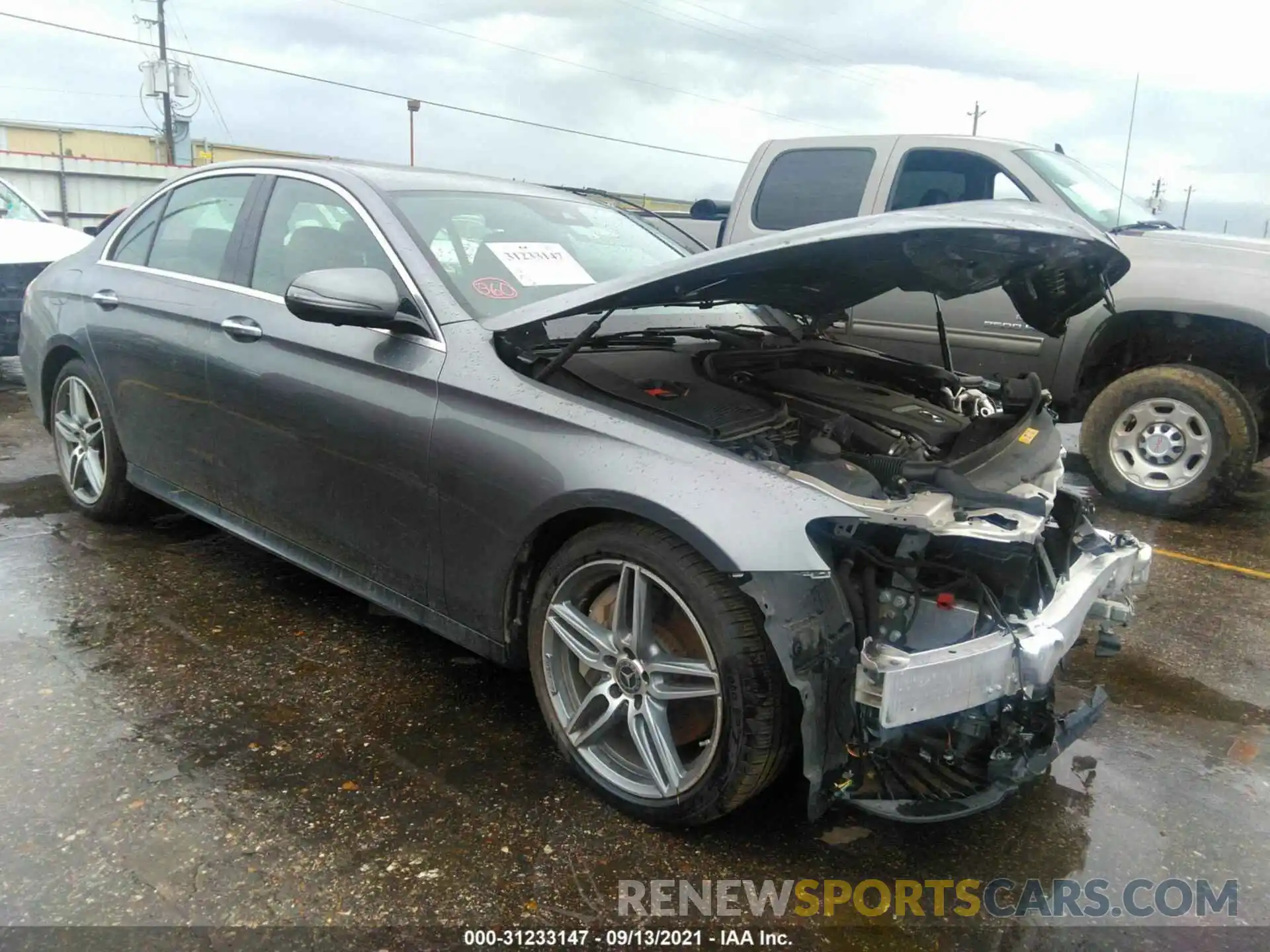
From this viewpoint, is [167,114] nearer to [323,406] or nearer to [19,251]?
[19,251]

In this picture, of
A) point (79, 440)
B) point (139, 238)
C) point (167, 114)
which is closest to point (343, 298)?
point (139, 238)

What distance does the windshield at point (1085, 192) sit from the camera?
5582 mm

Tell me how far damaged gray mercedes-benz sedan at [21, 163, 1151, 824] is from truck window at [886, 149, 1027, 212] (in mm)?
2765

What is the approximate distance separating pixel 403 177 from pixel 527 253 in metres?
0.60

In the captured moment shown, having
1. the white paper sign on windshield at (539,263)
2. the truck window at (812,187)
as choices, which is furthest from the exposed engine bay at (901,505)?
the truck window at (812,187)

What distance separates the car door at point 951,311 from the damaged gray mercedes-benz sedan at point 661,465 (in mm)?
2295

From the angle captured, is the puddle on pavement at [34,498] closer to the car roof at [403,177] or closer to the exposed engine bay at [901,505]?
the car roof at [403,177]

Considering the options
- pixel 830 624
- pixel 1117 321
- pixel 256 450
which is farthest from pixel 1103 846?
pixel 1117 321

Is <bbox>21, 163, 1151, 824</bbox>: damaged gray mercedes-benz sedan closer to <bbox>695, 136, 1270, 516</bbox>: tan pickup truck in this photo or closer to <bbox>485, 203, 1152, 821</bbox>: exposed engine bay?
<bbox>485, 203, 1152, 821</bbox>: exposed engine bay

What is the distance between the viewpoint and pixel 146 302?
155 inches

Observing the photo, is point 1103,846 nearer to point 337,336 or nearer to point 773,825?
point 773,825

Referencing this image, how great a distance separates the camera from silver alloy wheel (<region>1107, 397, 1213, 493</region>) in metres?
5.38

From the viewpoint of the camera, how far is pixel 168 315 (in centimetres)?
380

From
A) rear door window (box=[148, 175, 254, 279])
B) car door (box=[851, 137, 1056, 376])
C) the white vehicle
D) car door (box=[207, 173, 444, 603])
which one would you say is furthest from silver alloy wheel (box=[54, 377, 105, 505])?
car door (box=[851, 137, 1056, 376])
